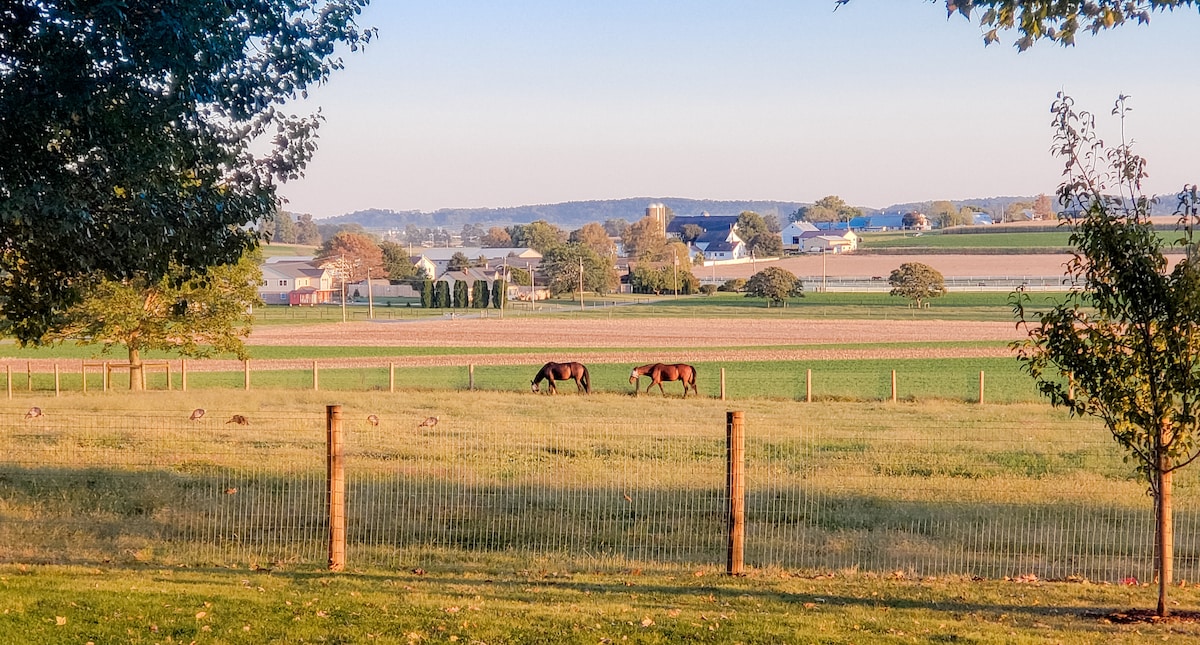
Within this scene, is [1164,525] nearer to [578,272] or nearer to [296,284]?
[578,272]

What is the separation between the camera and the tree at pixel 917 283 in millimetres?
100125

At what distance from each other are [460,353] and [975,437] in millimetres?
36060

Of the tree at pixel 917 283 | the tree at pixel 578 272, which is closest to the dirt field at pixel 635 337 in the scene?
the tree at pixel 917 283

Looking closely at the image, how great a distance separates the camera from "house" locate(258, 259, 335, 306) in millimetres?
141000

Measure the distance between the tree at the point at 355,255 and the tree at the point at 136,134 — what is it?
144 m

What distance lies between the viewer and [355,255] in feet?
540

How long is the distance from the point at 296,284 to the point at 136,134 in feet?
456

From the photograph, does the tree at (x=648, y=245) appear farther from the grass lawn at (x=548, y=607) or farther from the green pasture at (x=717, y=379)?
the grass lawn at (x=548, y=607)

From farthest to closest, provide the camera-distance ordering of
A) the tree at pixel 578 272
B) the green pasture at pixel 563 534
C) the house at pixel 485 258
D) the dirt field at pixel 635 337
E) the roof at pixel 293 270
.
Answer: the house at pixel 485 258, the roof at pixel 293 270, the tree at pixel 578 272, the dirt field at pixel 635 337, the green pasture at pixel 563 534

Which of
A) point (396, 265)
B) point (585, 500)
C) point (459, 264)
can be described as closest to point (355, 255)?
point (396, 265)

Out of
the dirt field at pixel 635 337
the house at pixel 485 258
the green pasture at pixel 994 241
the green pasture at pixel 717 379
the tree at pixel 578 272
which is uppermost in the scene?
the green pasture at pixel 994 241

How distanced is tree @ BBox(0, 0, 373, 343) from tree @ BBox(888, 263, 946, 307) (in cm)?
9261

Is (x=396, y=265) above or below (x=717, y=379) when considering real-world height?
above

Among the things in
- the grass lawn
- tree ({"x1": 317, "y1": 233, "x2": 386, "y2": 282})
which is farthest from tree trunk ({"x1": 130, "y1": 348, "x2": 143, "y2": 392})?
tree ({"x1": 317, "y1": 233, "x2": 386, "y2": 282})
